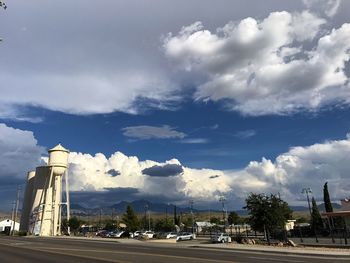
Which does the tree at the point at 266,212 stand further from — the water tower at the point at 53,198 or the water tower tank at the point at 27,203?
the water tower tank at the point at 27,203

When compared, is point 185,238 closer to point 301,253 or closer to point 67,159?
point 301,253

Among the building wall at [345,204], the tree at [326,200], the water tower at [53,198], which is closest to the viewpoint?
the building wall at [345,204]

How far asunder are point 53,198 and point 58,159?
959 centimetres

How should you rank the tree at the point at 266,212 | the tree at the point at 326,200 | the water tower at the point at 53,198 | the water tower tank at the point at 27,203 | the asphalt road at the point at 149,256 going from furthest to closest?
the water tower tank at the point at 27,203 → the water tower at the point at 53,198 → the tree at the point at 326,200 → the tree at the point at 266,212 → the asphalt road at the point at 149,256

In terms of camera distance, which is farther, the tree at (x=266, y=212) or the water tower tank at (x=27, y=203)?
the water tower tank at (x=27, y=203)

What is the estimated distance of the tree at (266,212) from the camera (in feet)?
151

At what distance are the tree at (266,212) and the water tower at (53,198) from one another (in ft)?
213

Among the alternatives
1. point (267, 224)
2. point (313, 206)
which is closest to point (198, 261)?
point (267, 224)

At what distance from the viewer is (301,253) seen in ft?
97.6

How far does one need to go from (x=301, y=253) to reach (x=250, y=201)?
1740 cm

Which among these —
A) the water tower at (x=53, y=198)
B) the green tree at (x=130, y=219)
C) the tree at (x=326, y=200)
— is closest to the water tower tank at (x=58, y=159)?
the water tower at (x=53, y=198)

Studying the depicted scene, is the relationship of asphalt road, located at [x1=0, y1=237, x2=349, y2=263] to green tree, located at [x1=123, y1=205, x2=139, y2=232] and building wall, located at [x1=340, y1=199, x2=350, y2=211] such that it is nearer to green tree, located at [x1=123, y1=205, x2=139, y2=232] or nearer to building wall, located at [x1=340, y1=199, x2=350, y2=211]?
building wall, located at [x1=340, y1=199, x2=350, y2=211]

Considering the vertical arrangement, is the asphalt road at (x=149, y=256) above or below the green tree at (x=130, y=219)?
below

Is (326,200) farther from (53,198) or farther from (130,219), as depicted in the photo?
(53,198)
